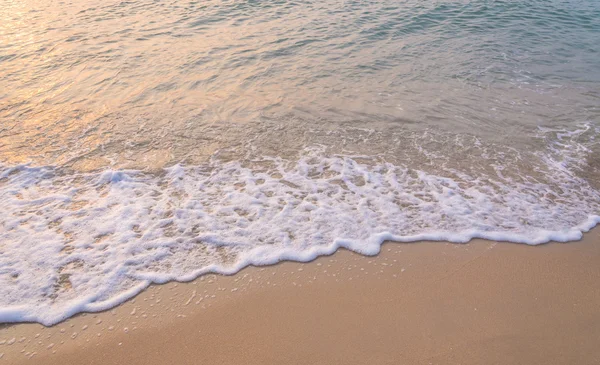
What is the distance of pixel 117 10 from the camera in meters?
11.4

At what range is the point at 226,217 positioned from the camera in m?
4.02

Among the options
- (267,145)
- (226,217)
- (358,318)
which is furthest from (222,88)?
(358,318)

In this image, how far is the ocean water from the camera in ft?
12.1

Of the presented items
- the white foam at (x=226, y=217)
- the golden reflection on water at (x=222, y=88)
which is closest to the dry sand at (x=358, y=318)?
the white foam at (x=226, y=217)

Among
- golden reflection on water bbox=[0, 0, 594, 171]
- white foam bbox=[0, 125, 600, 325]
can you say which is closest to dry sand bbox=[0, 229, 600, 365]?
white foam bbox=[0, 125, 600, 325]

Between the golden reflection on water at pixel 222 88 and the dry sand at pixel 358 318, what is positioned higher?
the golden reflection on water at pixel 222 88

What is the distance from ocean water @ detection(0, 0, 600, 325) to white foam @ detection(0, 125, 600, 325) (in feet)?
0.06

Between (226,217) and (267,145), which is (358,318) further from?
(267,145)

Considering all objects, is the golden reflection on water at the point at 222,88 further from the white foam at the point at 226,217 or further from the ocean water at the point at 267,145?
the white foam at the point at 226,217

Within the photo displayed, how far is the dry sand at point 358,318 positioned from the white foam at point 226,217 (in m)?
0.21

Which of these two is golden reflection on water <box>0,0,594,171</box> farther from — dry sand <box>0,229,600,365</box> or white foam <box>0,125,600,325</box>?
dry sand <box>0,229,600,365</box>

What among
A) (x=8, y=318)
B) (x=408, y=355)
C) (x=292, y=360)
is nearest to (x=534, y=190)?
(x=408, y=355)

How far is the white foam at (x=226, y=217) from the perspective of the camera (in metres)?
3.36

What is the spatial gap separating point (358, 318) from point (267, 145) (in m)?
2.91
